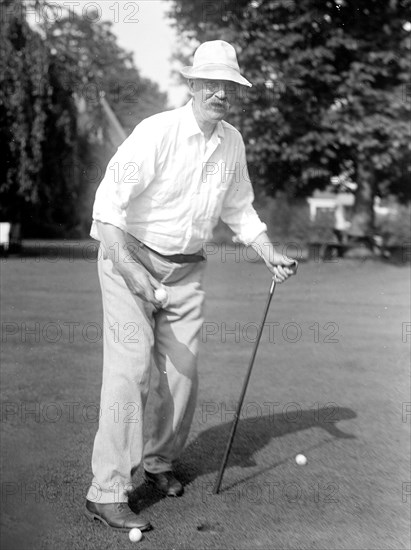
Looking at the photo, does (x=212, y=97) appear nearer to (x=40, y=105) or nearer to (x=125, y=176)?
(x=125, y=176)

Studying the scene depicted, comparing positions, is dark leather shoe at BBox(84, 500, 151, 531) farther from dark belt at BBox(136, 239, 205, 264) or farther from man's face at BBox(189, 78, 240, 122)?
man's face at BBox(189, 78, 240, 122)

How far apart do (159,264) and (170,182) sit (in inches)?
16.8

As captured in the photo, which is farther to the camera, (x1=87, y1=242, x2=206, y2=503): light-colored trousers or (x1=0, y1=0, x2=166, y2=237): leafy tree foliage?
(x1=0, y1=0, x2=166, y2=237): leafy tree foliage

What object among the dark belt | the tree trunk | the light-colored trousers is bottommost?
the tree trunk

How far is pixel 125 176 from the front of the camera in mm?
4238

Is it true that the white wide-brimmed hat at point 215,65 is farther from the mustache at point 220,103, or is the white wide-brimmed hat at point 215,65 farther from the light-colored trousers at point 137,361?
the light-colored trousers at point 137,361

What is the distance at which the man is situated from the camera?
4246 millimetres

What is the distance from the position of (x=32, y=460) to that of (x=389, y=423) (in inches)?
102

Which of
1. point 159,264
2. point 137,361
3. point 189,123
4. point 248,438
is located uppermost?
point 189,123

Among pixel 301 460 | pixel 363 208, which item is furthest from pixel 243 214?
pixel 363 208

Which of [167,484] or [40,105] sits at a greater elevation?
[40,105]

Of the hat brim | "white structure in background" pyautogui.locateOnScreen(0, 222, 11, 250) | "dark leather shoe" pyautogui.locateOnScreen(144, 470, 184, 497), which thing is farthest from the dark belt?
"white structure in background" pyautogui.locateOnScreen(0, 222, 11, 250)

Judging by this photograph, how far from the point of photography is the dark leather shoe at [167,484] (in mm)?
4617

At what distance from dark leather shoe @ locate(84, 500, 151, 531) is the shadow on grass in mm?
243
